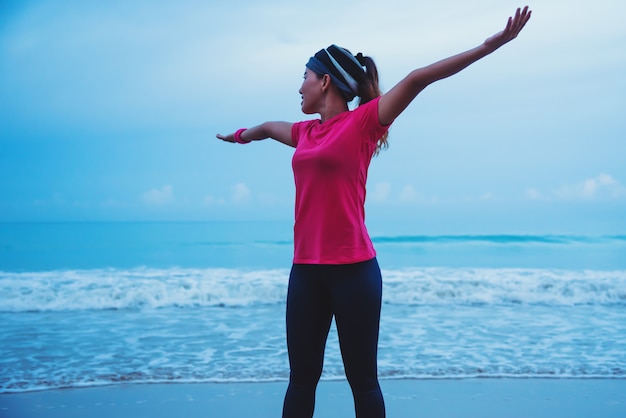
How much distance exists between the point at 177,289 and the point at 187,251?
812 centimetres

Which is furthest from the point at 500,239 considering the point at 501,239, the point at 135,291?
the point at 135,291

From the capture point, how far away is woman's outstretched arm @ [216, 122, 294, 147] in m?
2.15

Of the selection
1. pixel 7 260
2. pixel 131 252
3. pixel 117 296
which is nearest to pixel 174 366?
pixel 117 296

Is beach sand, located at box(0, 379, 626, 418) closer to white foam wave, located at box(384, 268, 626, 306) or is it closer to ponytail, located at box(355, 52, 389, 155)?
ponytail, located at box(355, 52, 389, 155)

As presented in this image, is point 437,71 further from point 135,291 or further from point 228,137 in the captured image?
point 135,291

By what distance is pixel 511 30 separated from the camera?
1.52m

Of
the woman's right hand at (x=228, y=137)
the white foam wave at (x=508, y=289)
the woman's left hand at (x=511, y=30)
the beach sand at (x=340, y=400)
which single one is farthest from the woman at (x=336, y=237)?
the white foam wave at (x=508, y=289)

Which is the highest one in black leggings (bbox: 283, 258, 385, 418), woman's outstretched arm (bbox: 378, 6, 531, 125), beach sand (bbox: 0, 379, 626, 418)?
woman's outstretched arm (bbox: 378, 6, 531, 125)

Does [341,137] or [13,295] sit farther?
[13,295]

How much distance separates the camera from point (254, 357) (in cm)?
448

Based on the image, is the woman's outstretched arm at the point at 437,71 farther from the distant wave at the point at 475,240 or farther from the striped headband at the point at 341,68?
the distant wave at the point at 475,240

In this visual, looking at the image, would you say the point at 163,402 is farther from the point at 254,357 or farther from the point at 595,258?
the point at 595,258

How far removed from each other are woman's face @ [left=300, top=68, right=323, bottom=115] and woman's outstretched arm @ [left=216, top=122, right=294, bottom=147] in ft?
0.52

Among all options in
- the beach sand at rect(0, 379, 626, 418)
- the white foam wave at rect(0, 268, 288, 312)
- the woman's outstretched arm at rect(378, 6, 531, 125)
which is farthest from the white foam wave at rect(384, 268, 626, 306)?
the woman's outstretched arm at rect(378, 6, 531, 125)
